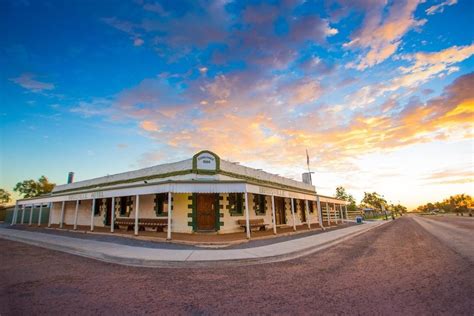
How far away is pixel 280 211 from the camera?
2216 cm

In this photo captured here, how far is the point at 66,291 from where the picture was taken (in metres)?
4.79

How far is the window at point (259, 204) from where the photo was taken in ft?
60.5

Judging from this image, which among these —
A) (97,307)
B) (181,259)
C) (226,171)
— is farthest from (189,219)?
(97,307)

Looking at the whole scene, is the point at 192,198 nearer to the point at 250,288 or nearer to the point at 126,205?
the point at 126,205

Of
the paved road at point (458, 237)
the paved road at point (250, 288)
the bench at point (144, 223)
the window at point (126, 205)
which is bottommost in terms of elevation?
the paved road at point (458, 237)

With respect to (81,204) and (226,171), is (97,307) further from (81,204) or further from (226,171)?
(81,204)

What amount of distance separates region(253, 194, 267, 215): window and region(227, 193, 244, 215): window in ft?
6.21

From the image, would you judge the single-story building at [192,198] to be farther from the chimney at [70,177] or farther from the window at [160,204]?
the chimney at [70,177]

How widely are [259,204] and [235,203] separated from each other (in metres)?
3.17

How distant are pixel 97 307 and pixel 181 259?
145 inches

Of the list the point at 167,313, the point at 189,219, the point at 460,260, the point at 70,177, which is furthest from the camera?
the point at 70,177

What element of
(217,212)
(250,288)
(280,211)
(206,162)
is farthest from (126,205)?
(250,288)

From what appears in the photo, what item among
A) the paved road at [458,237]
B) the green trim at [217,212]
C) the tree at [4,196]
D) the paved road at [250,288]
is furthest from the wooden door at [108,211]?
the tree at [4,196]

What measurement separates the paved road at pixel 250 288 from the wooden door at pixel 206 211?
797 cm
